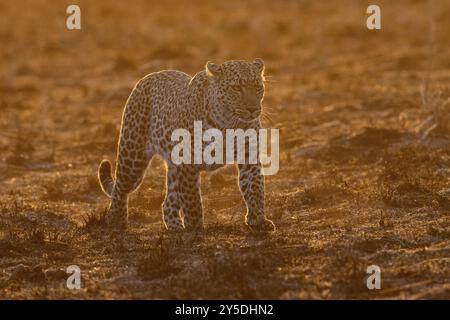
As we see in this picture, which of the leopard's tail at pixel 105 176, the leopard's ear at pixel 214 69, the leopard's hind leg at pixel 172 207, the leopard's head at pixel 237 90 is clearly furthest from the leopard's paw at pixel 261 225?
the leopard's tail at pixel 105 176

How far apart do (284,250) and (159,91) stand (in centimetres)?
271

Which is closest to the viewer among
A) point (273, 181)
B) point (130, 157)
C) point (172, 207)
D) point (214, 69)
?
point (214, 69)

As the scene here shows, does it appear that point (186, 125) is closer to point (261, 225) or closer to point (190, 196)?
point (190, 196)

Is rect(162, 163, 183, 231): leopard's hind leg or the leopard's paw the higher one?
rect(162, 163, 183, 231): leopard's hind leg

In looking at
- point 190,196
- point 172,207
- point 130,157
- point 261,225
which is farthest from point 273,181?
point 190,196

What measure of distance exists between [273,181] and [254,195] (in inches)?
126

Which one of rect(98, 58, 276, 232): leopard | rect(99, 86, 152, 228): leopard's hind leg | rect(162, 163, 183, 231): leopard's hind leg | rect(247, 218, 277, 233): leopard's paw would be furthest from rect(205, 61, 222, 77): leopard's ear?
rect(247, 218, 277, 233): leopard's paw

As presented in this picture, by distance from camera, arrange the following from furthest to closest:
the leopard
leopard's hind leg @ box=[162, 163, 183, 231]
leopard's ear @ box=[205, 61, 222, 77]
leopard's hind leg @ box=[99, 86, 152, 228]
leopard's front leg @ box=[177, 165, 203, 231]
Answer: leopard's hind leg @ box=[99, 86, 152, 228]
leopard's hind leg @ box=[162, 163, 183, 231]
leopard's front leg @ box=[177, 165, 203, 231]
leopard's ear @ box=[205, 61, 222, 77]
the leopard

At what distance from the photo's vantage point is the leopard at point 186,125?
40.7 ft

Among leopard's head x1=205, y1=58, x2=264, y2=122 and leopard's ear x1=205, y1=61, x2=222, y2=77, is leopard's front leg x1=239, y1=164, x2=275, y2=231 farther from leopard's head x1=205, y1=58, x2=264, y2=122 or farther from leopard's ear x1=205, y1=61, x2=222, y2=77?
leopard's ear x1=205, y1=61, x2=222, y2=77

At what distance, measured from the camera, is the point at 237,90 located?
12.3 metres

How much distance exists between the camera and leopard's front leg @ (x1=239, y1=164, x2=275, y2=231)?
12805 millimetres

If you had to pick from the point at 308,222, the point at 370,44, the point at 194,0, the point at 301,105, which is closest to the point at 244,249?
the point at 308,222

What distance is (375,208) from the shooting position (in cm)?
1376
